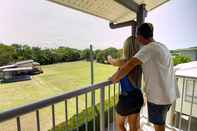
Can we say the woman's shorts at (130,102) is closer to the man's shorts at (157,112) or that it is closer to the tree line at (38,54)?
the man's shorts at (157,112)

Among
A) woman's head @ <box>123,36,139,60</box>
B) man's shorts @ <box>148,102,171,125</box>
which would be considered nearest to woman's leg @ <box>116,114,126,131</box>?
man's shorts @ <box>148,102,171,125</box>

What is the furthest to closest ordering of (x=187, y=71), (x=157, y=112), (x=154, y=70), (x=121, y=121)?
(x=187, y=71), (x=121, y=121), (x=157, y=112), (x=154, y=70)

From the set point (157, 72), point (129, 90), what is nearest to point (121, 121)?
point (129, 90)

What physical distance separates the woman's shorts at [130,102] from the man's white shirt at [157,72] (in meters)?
0.13

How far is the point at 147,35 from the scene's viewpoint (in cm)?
135

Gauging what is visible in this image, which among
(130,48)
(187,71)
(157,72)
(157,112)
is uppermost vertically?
(130,48)

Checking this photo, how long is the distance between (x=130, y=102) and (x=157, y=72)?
0.40m

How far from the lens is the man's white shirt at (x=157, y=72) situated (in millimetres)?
1261

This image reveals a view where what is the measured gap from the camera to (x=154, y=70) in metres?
1.31

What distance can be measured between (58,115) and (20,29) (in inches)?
214

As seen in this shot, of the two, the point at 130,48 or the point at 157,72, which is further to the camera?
the point at 130,48

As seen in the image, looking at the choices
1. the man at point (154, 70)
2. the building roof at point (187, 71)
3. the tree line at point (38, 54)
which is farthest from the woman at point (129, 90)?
the tree line at point (38, 54)

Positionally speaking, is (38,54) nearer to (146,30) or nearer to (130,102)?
(130,102)

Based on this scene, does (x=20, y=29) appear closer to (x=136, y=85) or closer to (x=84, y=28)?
(x=84, y=28)
